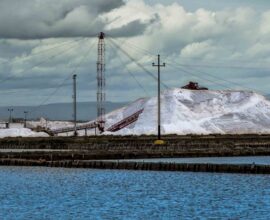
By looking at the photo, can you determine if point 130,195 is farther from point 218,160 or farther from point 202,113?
point 202,113

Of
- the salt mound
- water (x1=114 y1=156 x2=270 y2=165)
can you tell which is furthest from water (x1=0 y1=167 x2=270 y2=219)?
the salt mound

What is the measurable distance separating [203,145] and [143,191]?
4436cm

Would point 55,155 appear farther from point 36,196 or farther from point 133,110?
point 133,110

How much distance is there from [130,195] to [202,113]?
110m

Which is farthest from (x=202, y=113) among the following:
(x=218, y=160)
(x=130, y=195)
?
(x=130, y=195)

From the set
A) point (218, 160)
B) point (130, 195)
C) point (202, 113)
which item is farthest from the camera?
point (202, 113)

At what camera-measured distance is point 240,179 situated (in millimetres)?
67688

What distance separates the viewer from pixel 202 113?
16712 centimetres

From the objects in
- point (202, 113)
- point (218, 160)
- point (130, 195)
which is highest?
point (202, 113)

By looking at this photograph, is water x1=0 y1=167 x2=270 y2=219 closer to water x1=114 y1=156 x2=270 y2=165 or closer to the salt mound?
water x1=114 y1=156 x2=270 y2=165

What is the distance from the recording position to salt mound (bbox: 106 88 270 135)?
501ft

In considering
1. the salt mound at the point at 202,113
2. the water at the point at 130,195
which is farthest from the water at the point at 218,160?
the salt mound at the point at 202,113

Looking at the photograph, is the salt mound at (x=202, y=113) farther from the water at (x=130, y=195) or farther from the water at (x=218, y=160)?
the water at (x=130, y=195)

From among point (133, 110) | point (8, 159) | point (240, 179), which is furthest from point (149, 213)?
point (133, 110)
